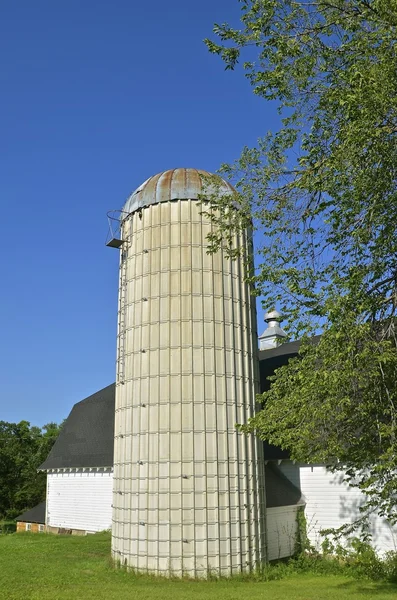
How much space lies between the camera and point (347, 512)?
2002 centimetres

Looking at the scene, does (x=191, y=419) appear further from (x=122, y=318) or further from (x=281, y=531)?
(x=281, y=531)

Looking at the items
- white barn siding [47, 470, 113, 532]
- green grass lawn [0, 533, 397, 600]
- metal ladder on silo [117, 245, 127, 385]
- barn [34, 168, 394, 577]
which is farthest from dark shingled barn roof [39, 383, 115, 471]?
barn [34, 168, 394, 577]

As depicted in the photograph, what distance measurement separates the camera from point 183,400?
18.0 m

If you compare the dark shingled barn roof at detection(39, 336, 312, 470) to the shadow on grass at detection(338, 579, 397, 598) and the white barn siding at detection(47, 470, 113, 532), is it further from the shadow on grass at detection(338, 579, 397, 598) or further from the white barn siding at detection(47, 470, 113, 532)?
the shadow on grass at detection(338, 579, 397, 598)

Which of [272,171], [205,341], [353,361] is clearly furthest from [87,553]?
[272,171]

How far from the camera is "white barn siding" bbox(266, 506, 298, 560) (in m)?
19.4

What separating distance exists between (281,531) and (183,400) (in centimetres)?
668

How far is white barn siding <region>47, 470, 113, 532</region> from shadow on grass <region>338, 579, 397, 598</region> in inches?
584

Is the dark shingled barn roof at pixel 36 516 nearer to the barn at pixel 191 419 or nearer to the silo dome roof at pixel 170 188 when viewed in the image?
the barn at pixel 191 419

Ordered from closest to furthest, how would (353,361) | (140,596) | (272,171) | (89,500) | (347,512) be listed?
(353,361)
(272,171)
(140,596)
(347,512)
(89,500)

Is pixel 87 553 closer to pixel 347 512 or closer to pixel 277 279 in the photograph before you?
pixel 347 512

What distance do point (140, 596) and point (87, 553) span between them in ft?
26.1

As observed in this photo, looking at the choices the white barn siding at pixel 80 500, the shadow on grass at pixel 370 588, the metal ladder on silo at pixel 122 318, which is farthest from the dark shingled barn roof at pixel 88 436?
the shadow on grass at pixel 370 588

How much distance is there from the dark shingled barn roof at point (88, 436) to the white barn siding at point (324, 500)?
10880 mm
